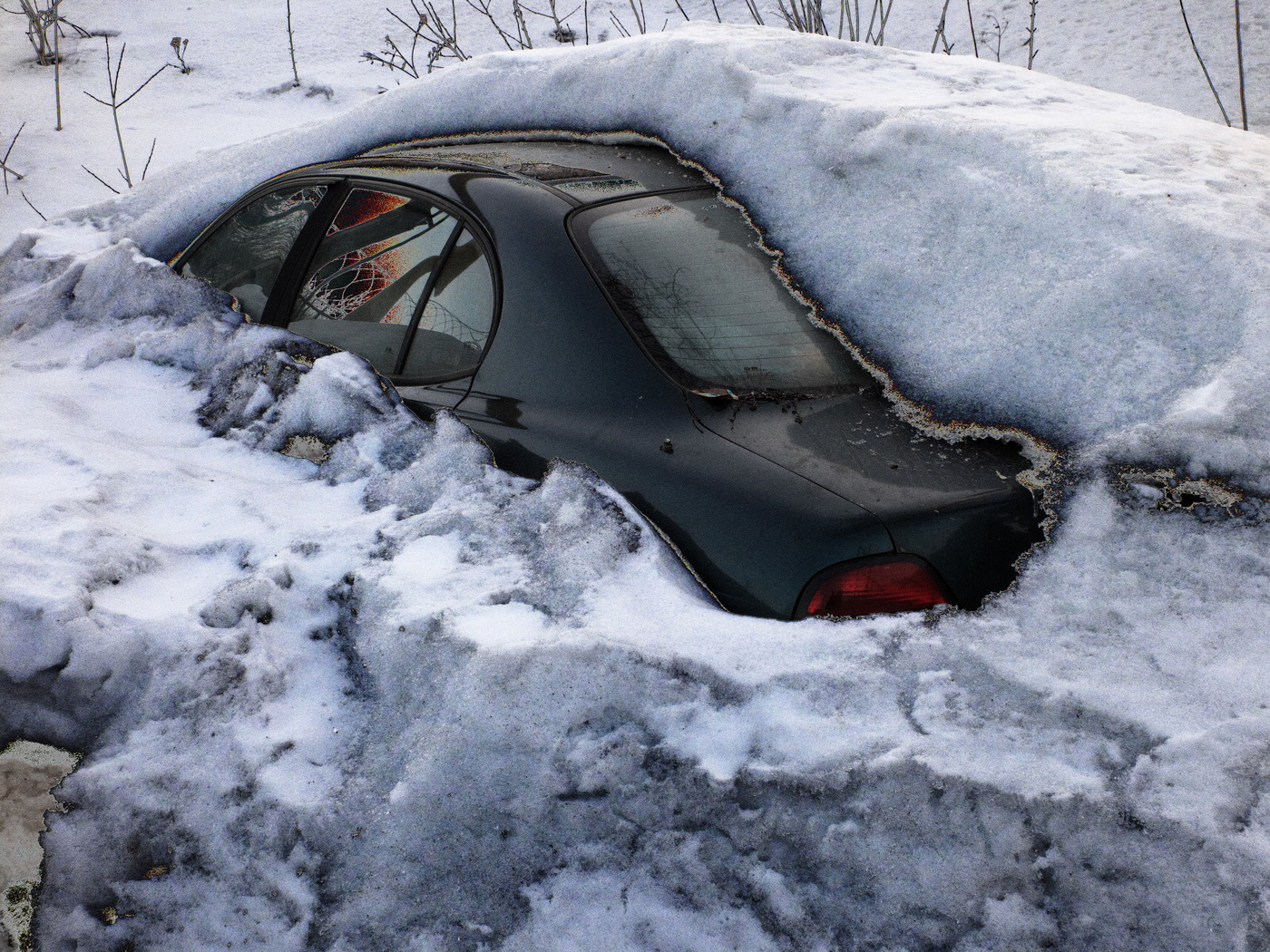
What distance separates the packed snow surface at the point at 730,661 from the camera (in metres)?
1.44

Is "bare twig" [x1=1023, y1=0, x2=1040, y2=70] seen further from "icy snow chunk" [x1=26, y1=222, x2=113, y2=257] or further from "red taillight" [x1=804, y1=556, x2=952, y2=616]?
"icy snow chunk" [x1=26, y1=222, x2=113, y2=257]

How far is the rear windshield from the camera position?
→ 1.92 metres

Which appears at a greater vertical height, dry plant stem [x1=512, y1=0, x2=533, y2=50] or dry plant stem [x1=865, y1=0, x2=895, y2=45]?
dry plant stem [x1=512, y1=0, x2=533, y2=50]

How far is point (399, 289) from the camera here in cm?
239

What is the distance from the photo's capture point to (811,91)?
9.13ft

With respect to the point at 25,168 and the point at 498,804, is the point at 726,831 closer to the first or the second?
the point at 498,804

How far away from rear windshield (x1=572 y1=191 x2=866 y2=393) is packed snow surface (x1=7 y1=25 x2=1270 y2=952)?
0.19m

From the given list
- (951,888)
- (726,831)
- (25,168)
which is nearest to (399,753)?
(726,831)

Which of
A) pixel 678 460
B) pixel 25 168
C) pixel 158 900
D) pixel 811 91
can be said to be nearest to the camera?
pixel 158 900

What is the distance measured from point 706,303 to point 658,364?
0.84 feet

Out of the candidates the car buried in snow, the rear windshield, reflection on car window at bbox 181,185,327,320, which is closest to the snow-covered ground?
reflection on car window at bbox 181,185,327,320

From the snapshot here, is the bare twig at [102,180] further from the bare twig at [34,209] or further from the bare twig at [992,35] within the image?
the bare twig at [992,35]

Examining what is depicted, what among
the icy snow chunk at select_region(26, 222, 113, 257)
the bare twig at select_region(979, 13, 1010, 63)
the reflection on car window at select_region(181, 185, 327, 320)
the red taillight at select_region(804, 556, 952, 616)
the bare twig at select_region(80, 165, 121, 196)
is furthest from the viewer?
the bare twig at select_region(979, 13, 1010, 63)

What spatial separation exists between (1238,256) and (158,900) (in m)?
2.71
